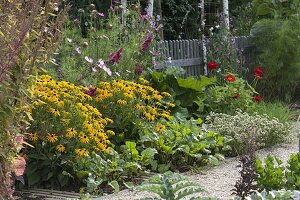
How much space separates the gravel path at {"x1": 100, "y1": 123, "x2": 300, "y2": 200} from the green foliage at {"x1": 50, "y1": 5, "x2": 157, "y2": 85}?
178cm

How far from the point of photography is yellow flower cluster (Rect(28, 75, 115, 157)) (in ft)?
21.7

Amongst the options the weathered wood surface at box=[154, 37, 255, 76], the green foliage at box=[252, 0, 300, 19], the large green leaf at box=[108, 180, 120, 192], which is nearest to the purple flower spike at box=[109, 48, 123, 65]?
the large green leaf at box=[108, 180, 120, 192]

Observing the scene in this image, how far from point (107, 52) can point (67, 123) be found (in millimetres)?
2714

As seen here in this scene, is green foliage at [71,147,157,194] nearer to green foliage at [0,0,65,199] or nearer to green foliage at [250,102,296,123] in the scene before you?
green foliage at [0,0,65,199]

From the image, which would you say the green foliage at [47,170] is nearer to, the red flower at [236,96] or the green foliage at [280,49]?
the red flower at [236,96]

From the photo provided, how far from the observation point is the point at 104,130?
7652mm

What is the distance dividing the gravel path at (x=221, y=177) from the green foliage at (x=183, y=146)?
0.58 ft

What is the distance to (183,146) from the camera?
750cm

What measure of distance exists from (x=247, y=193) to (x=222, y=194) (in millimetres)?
1192

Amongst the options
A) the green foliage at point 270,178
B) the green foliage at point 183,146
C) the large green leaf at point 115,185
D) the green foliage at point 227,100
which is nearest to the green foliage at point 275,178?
the green foliage at point 270,178

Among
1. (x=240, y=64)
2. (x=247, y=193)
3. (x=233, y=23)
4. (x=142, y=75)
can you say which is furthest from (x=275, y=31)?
(x=247, y=193)

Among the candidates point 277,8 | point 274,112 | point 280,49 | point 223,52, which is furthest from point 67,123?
point 277,8

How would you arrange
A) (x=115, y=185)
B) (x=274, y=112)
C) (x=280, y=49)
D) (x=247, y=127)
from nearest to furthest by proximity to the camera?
1. (x=115, y=185)
2. (x=247, y=127)
3. (x=274, y=112)
4. (x=280, y=49)

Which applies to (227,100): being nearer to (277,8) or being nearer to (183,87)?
(183,87)
